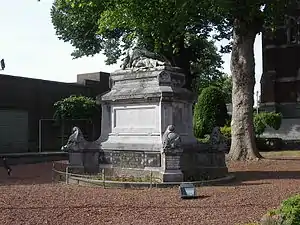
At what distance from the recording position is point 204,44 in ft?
135

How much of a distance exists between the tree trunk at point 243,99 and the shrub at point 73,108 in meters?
12.5

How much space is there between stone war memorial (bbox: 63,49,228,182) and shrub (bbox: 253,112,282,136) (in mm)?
18874

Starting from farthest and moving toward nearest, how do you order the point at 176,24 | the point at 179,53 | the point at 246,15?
the point at 179,53, the point at 176,24, the point at 246,15

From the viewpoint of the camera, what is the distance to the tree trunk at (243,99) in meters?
22.2

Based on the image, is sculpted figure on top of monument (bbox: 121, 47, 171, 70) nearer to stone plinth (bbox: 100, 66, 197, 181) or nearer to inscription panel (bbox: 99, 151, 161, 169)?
stone plinth (bbox: 100, 66, 197, 181)

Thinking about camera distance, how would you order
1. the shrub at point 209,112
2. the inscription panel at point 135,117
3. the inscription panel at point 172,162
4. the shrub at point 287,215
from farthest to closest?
the shrub at point 209,112 < the inscription panel at point 135,117 < the inscription panel at point 172,162 < the shrub at point 287,215

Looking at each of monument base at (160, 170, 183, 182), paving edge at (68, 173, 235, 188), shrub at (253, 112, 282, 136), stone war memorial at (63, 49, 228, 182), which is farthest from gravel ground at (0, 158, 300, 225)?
shrub at (253, 112, 282, 136)

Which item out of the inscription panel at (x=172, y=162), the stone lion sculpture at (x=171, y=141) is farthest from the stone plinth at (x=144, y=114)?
the stone lion sculpture at (x=171, y=141)

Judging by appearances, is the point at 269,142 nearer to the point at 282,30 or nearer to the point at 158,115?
the point at 282,30

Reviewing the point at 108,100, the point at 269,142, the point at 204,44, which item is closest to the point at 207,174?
the point at 108,100

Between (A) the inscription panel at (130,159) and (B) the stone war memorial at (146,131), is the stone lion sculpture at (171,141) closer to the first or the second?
(B) the stone war memorial at (146,131)

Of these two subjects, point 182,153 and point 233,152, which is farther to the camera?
point 233,152

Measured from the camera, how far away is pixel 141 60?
15516 millimetres

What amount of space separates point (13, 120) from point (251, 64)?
16.9 m
